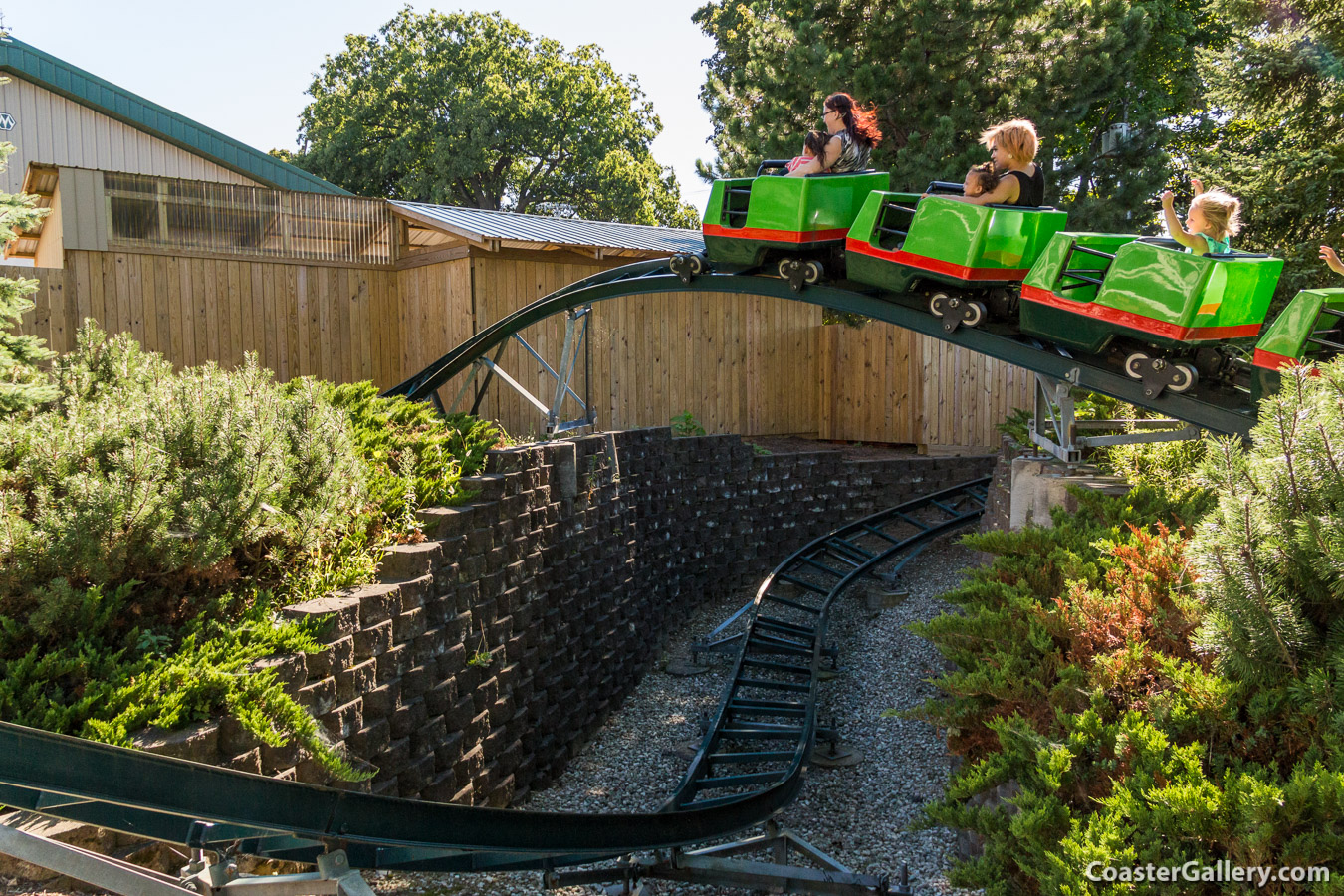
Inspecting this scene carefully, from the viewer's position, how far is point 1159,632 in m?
3.58

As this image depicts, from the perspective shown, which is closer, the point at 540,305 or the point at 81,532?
the point at 81,532

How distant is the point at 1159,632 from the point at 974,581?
1.50 meters

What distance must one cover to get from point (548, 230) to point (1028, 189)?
668 cm

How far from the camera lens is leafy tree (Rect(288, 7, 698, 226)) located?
86.9 feet

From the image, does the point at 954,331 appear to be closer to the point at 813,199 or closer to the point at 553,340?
the point at 813,199

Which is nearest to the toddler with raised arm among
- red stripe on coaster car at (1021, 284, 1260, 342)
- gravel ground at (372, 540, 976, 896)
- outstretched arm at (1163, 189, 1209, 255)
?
outstretched arm at (1163, 189, 1209, 255)

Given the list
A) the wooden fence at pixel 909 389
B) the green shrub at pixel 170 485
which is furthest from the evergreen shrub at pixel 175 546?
the wooden fence at pixel 909 389

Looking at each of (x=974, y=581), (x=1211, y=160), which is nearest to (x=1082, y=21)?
(x=1211, y=160)

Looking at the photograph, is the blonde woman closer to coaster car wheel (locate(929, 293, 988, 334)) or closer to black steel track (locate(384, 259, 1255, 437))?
coaster car wheel (locate(929, 293, 988, 334))

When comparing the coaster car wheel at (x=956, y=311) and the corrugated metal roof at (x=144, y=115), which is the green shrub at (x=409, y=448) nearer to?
the coaster car wheel at (x=956, y=311)

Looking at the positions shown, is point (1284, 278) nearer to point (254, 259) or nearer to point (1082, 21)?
point (1082, 21)

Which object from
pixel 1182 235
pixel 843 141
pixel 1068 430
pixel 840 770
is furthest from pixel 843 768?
pixel 843 141

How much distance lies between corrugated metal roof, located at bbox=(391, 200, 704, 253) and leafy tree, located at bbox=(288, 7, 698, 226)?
48.8ft

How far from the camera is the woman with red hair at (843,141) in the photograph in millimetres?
5633
